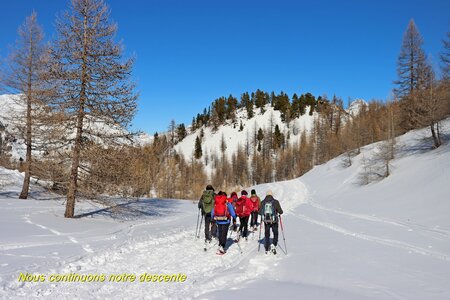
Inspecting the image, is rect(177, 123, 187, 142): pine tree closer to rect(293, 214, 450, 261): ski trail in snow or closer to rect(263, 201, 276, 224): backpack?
rect(293, 214, 450, 261): ski trail in snow

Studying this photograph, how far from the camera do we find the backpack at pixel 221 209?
11.3 meters

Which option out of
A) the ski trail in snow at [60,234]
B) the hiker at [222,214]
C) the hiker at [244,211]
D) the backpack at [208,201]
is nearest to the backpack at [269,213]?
the hiker at [222,214]

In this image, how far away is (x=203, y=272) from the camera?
8.00 m

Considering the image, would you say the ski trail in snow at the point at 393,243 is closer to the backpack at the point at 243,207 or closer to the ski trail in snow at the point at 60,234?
the backpack at the point at 243,207

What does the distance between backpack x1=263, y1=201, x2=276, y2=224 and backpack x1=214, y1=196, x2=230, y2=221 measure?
1.35m

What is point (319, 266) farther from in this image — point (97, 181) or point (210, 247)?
point (97, 181)

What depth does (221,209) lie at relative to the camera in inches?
451

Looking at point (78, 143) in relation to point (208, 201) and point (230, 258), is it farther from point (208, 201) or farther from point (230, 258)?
point (230, 258)

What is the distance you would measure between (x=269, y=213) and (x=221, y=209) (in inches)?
67.3

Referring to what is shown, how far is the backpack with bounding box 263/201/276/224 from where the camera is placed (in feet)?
35.7

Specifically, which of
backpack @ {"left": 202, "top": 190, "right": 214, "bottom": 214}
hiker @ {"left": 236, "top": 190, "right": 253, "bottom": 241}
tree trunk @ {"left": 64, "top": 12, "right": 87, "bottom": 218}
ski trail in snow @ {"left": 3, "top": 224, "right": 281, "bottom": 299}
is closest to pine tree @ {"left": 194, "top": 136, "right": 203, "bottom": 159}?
tree trunk @ {"left": 64, "top": 12, "right": 87, "bottom": 218}

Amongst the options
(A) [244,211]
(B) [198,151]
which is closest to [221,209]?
(A) [244,211]

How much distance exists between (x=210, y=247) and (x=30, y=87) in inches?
652

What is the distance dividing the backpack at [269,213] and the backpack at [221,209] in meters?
1.35
